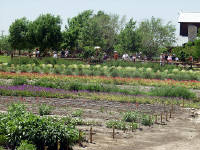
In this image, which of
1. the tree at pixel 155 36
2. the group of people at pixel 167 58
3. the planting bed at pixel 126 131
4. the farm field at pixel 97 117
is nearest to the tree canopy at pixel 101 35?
the tree at pixel 155 36

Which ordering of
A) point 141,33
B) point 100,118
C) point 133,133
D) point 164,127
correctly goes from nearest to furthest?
point 133,133 < point 164,127 < point 100,118 < point 141,33

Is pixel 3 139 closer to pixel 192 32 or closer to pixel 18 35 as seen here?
pixel 192 32

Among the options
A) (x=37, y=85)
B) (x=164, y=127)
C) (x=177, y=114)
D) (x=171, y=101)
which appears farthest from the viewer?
(x=37, y=85)

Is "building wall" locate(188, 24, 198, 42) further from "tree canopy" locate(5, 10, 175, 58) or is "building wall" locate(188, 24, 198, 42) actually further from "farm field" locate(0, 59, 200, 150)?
"farm field" locate(0, 59, 200, 150)

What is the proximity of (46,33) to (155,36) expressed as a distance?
50.6 feet

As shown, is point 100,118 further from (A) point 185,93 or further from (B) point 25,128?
(A) point 185,93

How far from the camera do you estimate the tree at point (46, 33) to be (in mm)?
57219

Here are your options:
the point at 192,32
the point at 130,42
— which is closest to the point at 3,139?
the point at 130,42

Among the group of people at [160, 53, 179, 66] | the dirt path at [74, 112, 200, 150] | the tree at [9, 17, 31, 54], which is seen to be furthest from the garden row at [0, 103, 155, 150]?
the tree at [9, 17, 31, 54]

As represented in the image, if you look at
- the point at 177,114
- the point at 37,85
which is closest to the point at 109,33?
the point at 37,85

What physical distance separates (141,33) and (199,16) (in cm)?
1018

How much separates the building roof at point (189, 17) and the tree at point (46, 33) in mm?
17972

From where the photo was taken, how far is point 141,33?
185ft

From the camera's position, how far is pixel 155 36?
2285 inches
